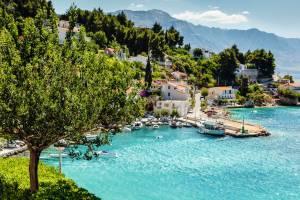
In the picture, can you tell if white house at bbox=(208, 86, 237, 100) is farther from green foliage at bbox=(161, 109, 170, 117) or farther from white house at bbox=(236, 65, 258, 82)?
green foliage at bbox=(161, 109, 170, 117)

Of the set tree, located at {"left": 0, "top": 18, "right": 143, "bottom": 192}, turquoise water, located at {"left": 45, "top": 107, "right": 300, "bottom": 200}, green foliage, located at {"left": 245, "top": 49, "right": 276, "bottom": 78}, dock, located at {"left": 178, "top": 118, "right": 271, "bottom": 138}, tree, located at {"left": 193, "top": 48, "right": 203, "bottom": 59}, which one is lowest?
turquoise water, located at {"left": 45, "top": 107, "right": 300, "bottom": 200}

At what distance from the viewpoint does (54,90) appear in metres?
19.0

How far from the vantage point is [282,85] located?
12875 cm

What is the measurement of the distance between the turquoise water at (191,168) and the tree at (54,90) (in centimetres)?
1725

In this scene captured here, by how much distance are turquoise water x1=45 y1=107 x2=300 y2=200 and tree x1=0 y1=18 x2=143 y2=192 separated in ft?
56.6

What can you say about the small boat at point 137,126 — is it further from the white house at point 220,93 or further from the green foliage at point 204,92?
the white house at point 220,93

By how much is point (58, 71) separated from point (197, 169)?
3046 centimetres

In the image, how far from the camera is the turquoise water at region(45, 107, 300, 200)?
3966cm

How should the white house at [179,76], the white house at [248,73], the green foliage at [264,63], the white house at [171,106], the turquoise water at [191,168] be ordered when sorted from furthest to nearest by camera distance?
1. the green foliage at [264,63]
2. the white house at [248,73]
3. the white house at [179,76]
4. the white house at [171,106]
5. the turquoise water at [191,168]

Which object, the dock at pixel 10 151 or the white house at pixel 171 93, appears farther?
the white house at pixel 171 93

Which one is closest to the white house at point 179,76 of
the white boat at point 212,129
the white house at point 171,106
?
the white house at point 171,106

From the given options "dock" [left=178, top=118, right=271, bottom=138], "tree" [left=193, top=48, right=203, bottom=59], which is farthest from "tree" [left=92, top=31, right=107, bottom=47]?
"tree" [left=193, top=48, right=203, bottom=59]

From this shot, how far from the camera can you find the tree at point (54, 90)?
18422mm

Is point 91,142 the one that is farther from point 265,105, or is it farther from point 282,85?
point 282,85
